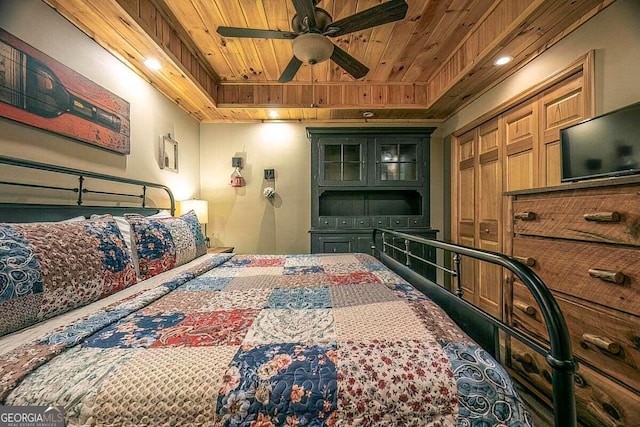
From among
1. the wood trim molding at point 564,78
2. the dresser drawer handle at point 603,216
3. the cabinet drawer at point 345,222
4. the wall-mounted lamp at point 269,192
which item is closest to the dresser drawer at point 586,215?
the dresser drawer handle at point 603,216

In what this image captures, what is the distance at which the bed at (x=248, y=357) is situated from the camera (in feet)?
1.95

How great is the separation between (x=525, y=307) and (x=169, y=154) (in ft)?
10.3

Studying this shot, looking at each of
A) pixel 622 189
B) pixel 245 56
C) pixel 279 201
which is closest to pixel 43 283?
pixel 622 189

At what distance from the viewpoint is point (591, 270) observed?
1.07 m

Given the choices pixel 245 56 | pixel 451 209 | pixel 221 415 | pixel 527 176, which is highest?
pixel 245 56

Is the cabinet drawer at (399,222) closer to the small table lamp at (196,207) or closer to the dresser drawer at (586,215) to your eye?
the dresser drawer at (586,215)

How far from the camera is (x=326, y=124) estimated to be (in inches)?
141

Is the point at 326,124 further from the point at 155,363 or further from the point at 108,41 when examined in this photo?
the point at 155,363

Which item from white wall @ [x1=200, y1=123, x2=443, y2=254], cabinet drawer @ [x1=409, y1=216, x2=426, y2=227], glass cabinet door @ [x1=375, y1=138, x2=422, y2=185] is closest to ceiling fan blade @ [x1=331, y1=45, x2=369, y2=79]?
glass cabinet door @ [x1=375, y1=138, x2=422, y2=185]

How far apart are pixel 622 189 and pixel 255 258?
2.00 m

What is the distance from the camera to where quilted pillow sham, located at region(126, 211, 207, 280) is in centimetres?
152

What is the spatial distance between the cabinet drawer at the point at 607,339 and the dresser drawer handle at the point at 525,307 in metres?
0.07

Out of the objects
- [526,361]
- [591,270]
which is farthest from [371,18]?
[526,361]

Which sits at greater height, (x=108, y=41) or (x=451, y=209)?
(x=108, y=41)
